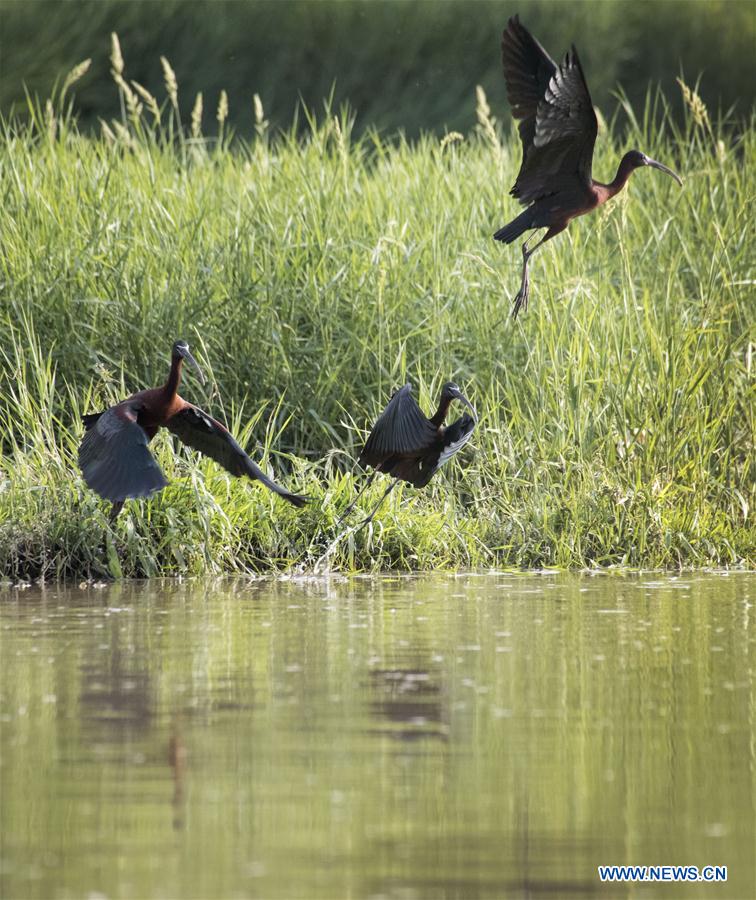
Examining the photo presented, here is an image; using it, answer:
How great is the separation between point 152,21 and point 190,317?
376 inches

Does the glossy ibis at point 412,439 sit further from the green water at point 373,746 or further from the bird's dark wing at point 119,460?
the bird's dark wing at point 119,460

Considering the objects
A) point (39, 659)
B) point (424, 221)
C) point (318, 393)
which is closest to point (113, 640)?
point (39, 659)

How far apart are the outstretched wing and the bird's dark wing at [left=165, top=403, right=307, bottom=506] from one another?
1.70 meters

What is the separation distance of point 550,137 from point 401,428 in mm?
1271

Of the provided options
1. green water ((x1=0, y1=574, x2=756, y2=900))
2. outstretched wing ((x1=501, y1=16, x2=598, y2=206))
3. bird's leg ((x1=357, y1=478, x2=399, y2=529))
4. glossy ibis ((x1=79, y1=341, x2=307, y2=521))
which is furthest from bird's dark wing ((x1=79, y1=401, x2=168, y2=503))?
outstretched wing ((x1=501, y1=16, x2=598, y2=206))

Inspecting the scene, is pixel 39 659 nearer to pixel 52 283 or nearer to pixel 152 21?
pixel 52 283

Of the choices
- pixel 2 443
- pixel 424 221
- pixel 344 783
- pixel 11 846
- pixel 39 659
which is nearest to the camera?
pixel 11 846

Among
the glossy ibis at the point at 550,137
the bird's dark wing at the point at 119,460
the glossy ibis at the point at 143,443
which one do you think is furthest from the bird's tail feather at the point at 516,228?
the bird's dark wing at the point at 119,460

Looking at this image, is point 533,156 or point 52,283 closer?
point 533,156

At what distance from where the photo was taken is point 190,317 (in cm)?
909

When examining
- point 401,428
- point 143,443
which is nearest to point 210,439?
point 143,443

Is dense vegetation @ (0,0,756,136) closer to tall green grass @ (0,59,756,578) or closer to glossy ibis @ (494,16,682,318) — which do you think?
tall green grass @ (0,59,756,578)

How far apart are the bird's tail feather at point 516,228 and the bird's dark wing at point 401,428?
0.81 m

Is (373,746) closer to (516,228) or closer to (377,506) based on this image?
(377,506)
